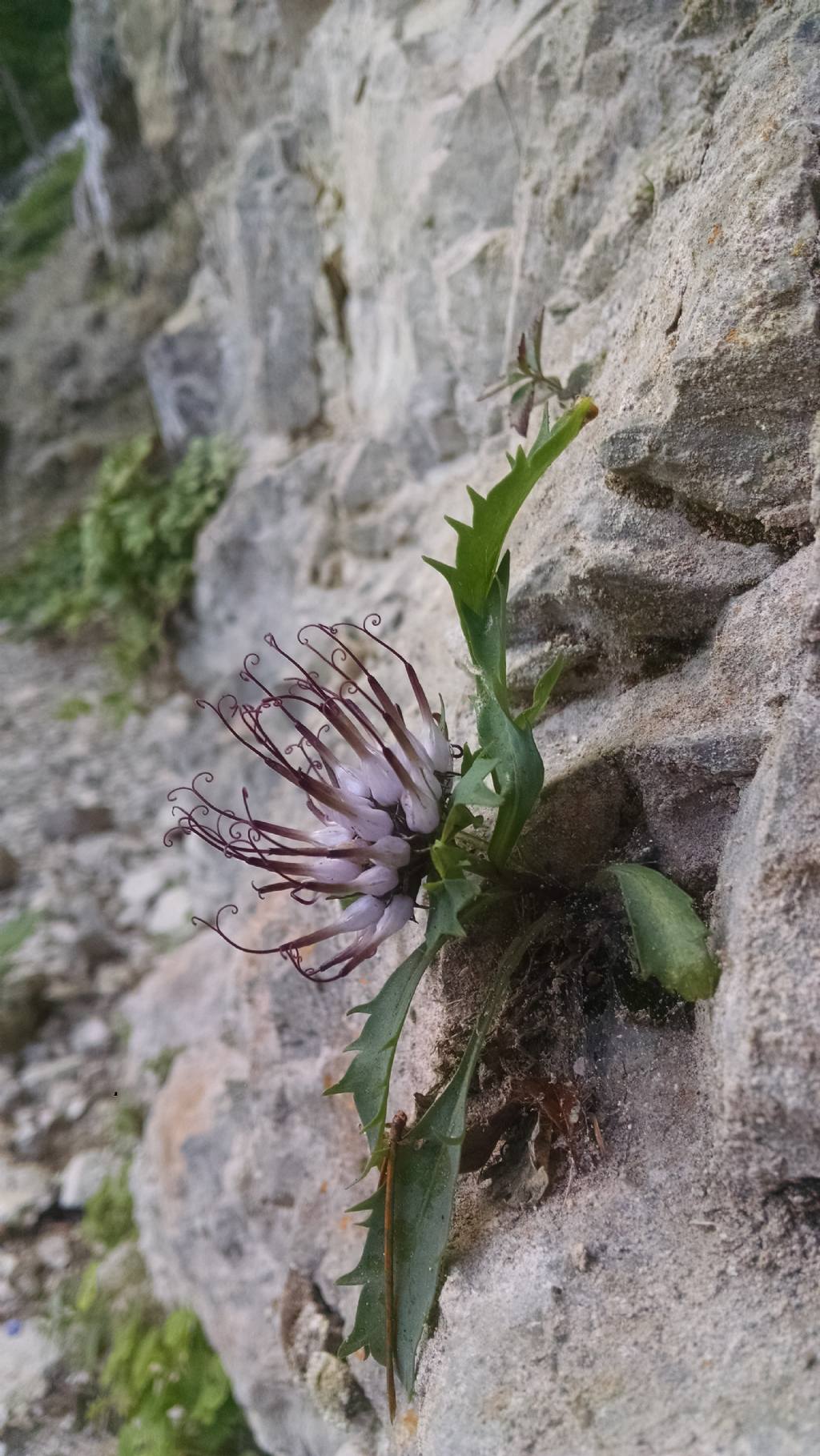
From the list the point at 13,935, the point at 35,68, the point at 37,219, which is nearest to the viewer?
the point at 13,935

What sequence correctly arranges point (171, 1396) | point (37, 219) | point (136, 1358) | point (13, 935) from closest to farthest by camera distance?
point (171, 1396)
point (136, 1358)
point (13, 935)
point (37, 219)

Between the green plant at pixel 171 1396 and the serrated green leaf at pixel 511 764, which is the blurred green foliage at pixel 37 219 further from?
the serrated green leaf at pixel 511 764

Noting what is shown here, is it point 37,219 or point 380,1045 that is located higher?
point 37,219

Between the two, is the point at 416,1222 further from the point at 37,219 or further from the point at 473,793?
the point at 37,219

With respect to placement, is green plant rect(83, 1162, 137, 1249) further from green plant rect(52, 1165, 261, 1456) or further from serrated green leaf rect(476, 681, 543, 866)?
serrated green leaf rect(476, 681, 543, 866)

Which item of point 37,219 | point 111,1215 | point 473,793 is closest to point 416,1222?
point 473,793

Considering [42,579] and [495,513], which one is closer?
[495,513]

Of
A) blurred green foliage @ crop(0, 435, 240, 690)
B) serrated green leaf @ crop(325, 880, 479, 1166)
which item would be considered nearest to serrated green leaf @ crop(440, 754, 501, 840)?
serrated green leaf @ crop(325, 880, 479, 1166)
